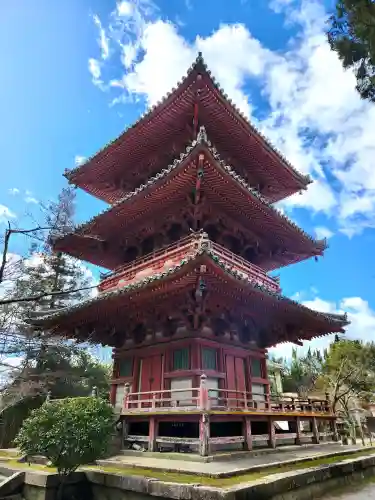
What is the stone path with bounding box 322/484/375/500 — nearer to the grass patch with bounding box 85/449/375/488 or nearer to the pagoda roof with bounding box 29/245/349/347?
the grass patch with bounding box 85/449/375/488

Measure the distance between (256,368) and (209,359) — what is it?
3065 millimetres

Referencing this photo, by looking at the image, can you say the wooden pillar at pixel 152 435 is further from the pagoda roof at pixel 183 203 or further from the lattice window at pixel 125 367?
the pagoda roof at pixel 183 203

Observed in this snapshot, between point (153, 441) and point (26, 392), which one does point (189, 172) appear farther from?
point (26, 392)

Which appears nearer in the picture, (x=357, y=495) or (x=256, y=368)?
(x=357, y=495)

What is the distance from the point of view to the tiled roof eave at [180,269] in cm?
902

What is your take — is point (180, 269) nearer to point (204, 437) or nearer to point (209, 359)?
point (209, 359)

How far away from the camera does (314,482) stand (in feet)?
24.9

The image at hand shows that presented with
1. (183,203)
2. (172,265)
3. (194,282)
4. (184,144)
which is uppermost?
(184,144)

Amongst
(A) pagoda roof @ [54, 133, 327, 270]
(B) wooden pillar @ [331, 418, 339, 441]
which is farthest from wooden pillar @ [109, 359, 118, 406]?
(B) wooden pillar @ [331, 418, 339, 441]

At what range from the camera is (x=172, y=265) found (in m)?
11.7

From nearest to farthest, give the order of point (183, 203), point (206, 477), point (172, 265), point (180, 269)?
point (206, 477) → point (180, 269) → point (172, 265) → point (183, 203)

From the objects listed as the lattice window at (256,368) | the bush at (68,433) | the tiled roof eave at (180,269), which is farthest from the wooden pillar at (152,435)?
the lattice window at (256,368)

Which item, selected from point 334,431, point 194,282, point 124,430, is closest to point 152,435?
point 124,430

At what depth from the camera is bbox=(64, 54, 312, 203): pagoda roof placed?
44.3 feet
